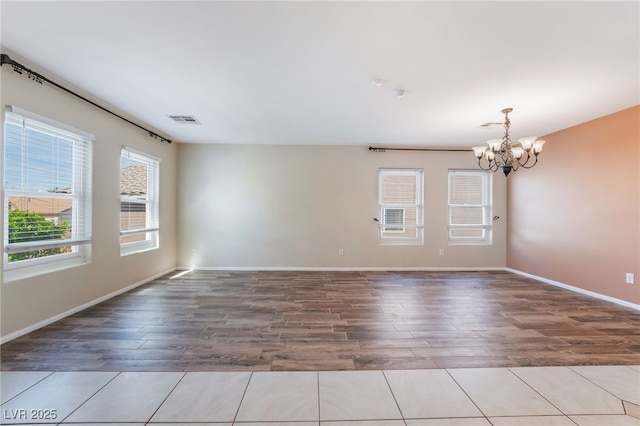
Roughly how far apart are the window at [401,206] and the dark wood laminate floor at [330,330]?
1.45 metres

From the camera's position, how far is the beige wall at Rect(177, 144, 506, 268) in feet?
16.6

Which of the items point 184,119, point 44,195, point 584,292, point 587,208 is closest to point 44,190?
point 44,195

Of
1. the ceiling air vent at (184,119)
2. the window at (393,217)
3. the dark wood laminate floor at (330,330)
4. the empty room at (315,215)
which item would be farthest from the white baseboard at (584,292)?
the ceiling air vent at (184,119)

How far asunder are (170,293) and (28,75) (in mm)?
2773

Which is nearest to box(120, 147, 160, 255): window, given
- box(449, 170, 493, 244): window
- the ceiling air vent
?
the ceiling air vent

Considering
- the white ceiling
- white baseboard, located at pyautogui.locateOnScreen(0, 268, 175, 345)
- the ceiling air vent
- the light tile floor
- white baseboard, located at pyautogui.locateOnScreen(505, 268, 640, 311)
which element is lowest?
the light tile floor

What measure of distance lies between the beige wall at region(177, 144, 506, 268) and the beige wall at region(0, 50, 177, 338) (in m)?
0.54

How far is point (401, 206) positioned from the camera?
5.24 metres

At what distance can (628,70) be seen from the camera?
2.35 meters

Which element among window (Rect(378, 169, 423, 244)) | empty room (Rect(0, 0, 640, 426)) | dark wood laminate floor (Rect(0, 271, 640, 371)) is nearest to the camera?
empty room (Rect(0, 0, 640, 426))

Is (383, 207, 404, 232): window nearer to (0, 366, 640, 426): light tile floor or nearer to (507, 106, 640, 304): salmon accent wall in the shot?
(507, 106, 640, 304): salmon accent wall

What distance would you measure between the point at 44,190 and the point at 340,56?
10.5ft

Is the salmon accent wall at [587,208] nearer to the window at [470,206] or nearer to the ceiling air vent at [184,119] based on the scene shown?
the window at [470,206]

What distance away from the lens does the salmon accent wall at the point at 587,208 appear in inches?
127
